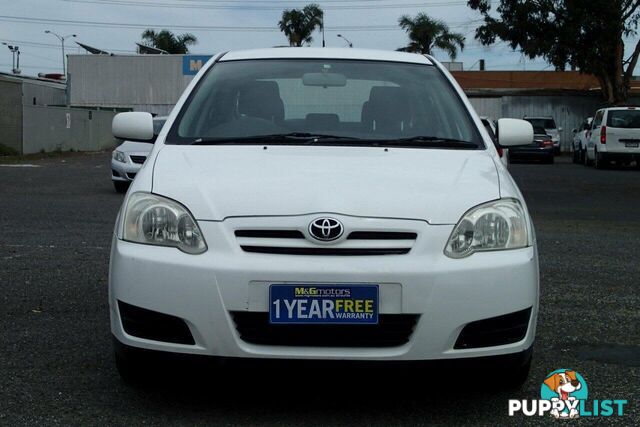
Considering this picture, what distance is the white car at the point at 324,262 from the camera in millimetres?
4000

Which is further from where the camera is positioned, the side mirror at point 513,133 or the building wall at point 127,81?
the building wall at point 127,81

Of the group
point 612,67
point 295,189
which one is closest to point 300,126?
point 295,189

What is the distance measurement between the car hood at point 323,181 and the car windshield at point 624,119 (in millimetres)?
25500

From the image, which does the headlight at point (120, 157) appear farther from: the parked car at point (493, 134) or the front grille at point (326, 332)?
the front grille at point (326, 332)

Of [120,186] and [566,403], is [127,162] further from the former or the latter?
[566,403]

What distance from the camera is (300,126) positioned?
5348mm

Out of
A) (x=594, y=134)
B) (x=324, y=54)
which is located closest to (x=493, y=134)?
(x=324, y=54)

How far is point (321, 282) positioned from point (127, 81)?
64903mm

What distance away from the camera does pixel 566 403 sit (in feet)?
14.9

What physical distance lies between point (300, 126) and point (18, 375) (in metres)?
1.79

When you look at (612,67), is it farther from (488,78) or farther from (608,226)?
(608,226)

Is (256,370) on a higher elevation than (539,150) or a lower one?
higher

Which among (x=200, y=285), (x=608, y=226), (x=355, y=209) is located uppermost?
(x=355, y=209)


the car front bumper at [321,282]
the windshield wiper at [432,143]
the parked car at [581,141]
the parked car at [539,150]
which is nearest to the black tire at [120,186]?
the windshield wiper at [432,143]
